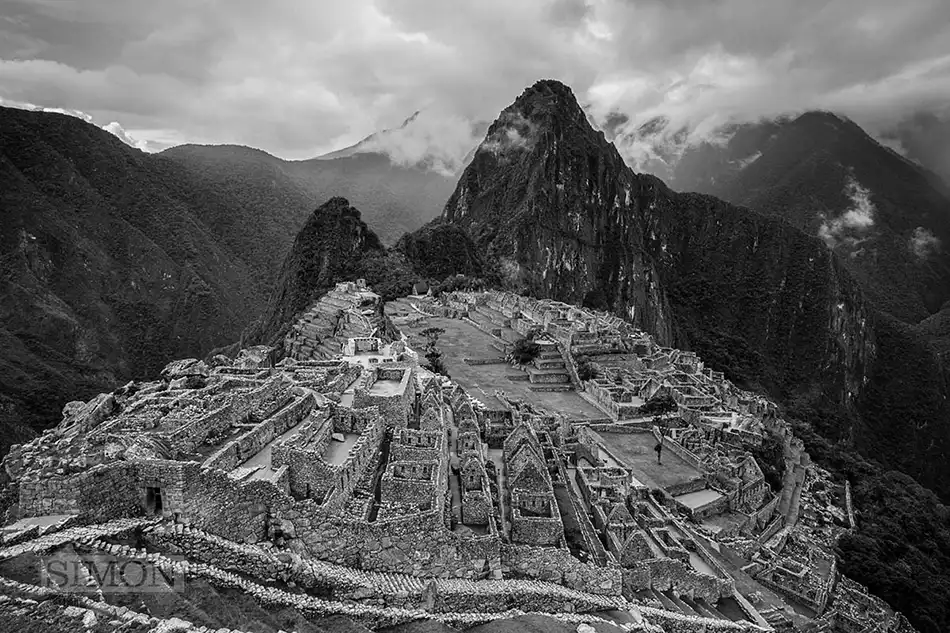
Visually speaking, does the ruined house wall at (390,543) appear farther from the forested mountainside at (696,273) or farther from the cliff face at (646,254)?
the cliff face at (646,254)

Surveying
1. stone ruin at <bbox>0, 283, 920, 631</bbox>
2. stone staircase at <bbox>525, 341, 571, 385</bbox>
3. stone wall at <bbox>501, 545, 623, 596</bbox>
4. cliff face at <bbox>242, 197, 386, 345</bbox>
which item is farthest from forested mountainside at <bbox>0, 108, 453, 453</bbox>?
stone wall at <bbox>501, 545, 623, 596</bbox>

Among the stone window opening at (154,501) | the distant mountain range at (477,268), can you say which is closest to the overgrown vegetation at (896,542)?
the distant mountain range at (477,268)

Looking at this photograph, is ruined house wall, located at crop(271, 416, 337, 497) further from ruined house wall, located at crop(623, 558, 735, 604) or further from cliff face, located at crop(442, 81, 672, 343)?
cliff face, located at crop(442, 81, 672, 343)

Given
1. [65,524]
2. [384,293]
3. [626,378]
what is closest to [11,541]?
Result: [65,524]

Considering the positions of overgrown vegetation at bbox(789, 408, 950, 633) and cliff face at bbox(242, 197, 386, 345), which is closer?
overgrown vegetation at bbox(789, 408, 950, 633)

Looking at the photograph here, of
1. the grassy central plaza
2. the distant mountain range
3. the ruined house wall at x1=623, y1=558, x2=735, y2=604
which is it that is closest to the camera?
the ruined house wall at x1=623, y1=558, x2=735, y2=604

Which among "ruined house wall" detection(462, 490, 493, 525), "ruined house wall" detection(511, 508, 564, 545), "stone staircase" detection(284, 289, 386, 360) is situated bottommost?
"ruined house wall" detection(511, 508, 564, 545)
